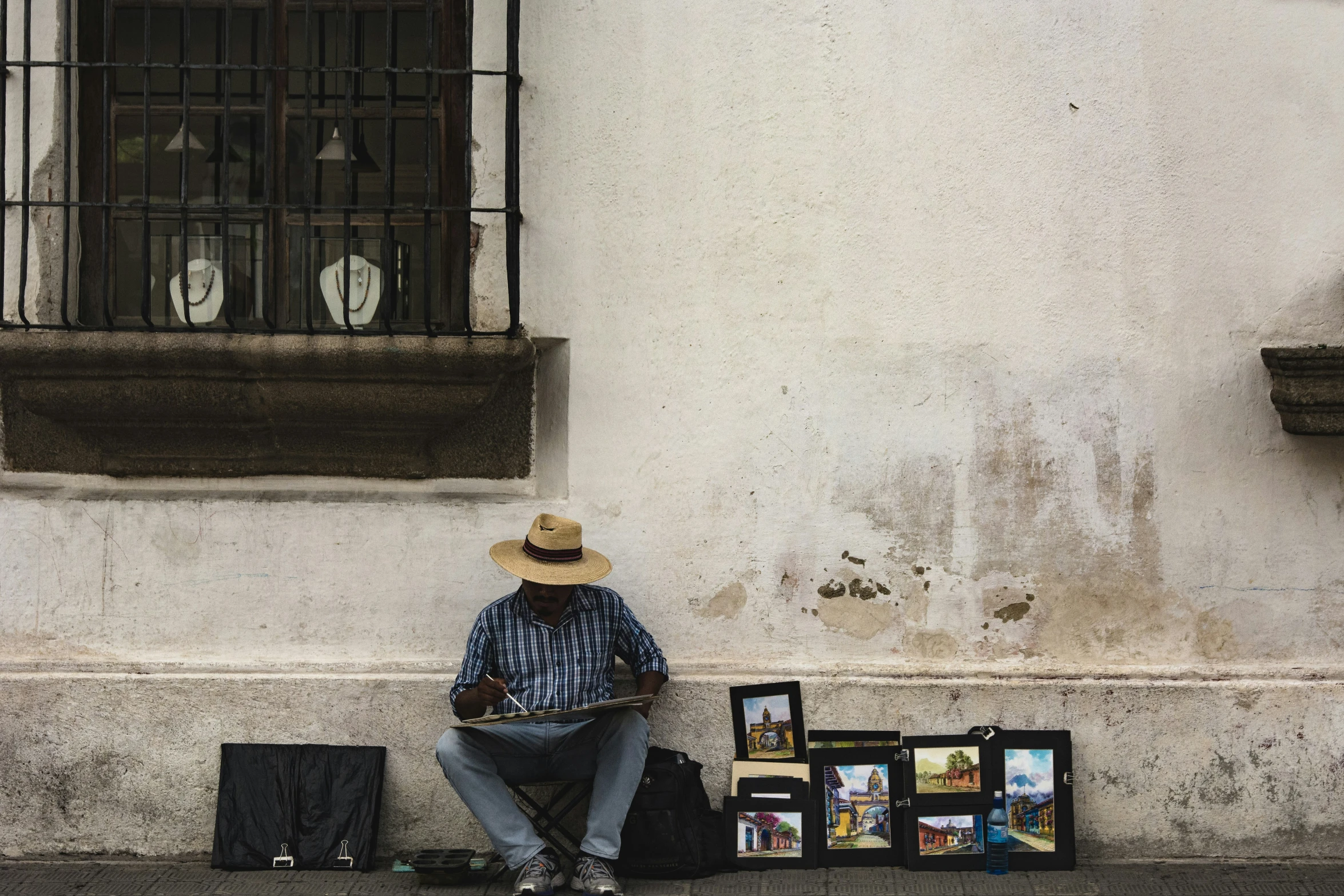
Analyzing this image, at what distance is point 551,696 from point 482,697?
260 mm

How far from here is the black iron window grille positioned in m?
5.04

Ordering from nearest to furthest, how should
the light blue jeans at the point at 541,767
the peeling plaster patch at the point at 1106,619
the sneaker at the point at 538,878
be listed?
the sneaker at the point at 538,878
the light blue jeans at the point at 541,767
the peeling plaster patch at the point at 1106,619

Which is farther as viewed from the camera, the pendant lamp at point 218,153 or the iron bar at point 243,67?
the pendant lamp at point 218,153

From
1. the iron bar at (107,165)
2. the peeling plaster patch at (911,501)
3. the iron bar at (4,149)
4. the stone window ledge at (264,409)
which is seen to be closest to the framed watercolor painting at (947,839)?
the peeling plaster patch at (911,501)

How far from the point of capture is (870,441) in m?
5.01

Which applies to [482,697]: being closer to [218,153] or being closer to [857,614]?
[857,614]

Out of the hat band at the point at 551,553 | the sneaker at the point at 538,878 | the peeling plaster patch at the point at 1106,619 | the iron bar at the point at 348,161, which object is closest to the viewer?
the sneaker at the point at 538,878

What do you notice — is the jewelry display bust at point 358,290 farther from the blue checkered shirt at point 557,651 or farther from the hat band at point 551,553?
the blue checkered shirt at point 557,651

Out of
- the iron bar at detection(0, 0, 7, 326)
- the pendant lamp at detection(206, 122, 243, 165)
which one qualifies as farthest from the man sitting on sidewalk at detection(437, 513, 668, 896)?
the iron bar at detection(0, 0, 7, 326)

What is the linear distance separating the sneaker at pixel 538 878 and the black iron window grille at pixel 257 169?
2.01 metres

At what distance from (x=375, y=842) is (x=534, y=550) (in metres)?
1.34

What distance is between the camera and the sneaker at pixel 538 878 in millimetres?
4457

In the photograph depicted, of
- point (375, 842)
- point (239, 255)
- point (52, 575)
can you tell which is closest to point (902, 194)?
point (239, 255)

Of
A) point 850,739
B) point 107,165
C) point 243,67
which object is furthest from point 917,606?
point 107,165
